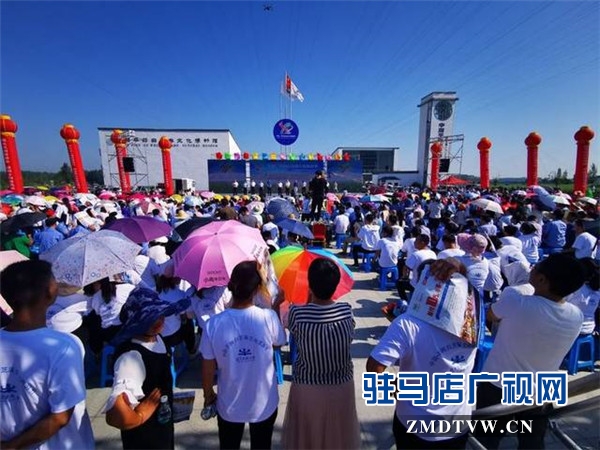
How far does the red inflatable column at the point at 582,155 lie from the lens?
17.4 metres

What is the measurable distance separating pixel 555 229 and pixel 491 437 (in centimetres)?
666

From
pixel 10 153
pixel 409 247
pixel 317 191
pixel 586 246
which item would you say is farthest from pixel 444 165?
pixel 10 153

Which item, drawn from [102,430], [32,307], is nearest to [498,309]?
[32,307]

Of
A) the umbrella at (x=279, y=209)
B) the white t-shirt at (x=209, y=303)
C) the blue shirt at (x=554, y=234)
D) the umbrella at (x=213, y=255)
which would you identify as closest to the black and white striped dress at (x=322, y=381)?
the umbrella at (x=213, y=255)

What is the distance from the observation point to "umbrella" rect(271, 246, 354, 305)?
114 inches

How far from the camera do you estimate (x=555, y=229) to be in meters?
7.16

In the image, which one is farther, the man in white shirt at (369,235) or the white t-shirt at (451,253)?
the man in white shirt at (369,235)

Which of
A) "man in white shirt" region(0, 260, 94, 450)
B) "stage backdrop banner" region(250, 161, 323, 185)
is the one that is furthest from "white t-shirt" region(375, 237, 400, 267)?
"stage backdrop banner" region(250, 161, 323, 185)

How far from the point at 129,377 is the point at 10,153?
22566mm

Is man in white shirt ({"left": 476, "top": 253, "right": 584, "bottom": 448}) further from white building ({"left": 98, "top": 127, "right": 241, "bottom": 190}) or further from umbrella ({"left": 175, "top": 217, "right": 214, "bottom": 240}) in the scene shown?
white building ({"left": 98, "top": 127, "right": 241, "bottom": 190})

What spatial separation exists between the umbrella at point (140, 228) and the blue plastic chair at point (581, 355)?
17.9 feet

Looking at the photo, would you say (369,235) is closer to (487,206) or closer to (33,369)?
(487,206)

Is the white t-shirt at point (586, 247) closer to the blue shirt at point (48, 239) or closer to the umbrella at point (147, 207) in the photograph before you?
the blue shirt at point (48, 239)

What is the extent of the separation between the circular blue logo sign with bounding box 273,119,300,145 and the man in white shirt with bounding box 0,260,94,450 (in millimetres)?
16475
